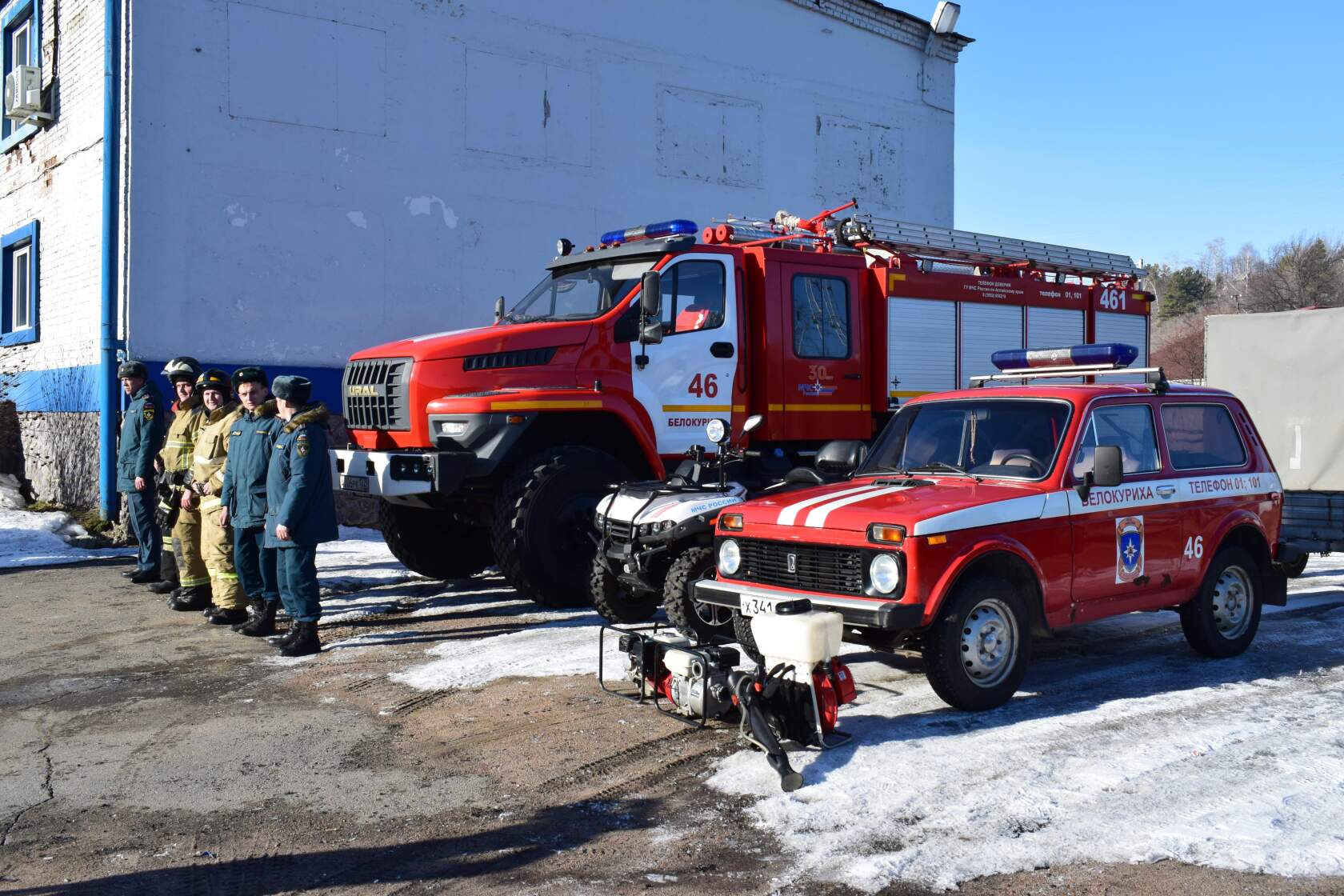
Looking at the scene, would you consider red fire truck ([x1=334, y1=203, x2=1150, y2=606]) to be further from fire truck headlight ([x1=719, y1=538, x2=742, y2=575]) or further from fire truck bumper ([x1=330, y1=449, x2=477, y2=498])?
fire truck headlight ([x1=719, y1=538, x2=742, y2=575])

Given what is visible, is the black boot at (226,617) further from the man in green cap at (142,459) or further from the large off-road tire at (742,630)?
the large off-road tire at (742,630)

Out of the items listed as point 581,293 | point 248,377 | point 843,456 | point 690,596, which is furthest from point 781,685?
point 581,293

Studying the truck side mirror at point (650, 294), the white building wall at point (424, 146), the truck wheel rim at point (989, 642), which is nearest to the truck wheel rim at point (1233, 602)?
the truck wheel rim at point (989, 642)

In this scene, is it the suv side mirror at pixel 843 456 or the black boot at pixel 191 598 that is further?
the black boot at pixel 191 598

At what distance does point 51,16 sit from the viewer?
15.2m

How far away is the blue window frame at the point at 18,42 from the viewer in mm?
15727

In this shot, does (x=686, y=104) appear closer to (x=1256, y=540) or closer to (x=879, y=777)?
(x=1256, y=540)

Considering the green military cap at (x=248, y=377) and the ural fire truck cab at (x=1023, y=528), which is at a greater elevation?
the green military cap at (x=248, y=377)

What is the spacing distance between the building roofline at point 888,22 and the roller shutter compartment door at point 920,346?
9852mm

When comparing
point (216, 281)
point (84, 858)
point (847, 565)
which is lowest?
point (84, 858)

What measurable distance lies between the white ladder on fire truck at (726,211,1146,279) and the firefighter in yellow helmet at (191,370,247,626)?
14.7ft

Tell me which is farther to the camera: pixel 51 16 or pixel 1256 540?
pixel 51 16

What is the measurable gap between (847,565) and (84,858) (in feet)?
11.4

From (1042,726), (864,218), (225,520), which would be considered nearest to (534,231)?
(864,218)
